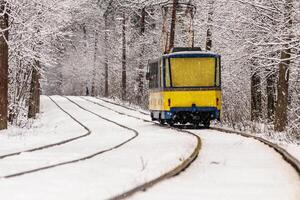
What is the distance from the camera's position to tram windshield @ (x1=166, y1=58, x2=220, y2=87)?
72.4 feet

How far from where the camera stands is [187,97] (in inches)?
867

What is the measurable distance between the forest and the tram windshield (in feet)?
4.37

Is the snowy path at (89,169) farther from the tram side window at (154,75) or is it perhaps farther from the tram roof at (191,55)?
the tram side window at (154,75)

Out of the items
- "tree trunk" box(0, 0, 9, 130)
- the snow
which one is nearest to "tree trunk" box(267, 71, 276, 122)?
"tree trunk" box(0, 0, 9, 130)

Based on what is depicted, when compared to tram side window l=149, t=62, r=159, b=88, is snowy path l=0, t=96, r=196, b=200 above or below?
below

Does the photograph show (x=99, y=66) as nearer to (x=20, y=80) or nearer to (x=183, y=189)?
(x=20, y=80)

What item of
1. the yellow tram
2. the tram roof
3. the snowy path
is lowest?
the snowy path

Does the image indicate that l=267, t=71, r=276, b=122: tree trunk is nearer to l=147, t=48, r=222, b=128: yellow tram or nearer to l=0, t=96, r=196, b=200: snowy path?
l=147, t=48, r=222, b=128: yellow tram

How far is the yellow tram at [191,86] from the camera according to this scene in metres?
21.9

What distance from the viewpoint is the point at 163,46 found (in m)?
31.5

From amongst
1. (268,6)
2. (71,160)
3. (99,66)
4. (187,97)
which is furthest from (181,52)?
(99,66)

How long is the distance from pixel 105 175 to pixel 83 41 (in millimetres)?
66416

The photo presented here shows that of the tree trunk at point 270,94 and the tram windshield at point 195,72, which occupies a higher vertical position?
the tram windshield at point 195,72

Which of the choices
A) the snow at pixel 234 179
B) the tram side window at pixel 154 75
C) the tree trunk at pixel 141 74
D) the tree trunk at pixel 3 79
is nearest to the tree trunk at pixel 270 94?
the tram side window at pixel 154 75
